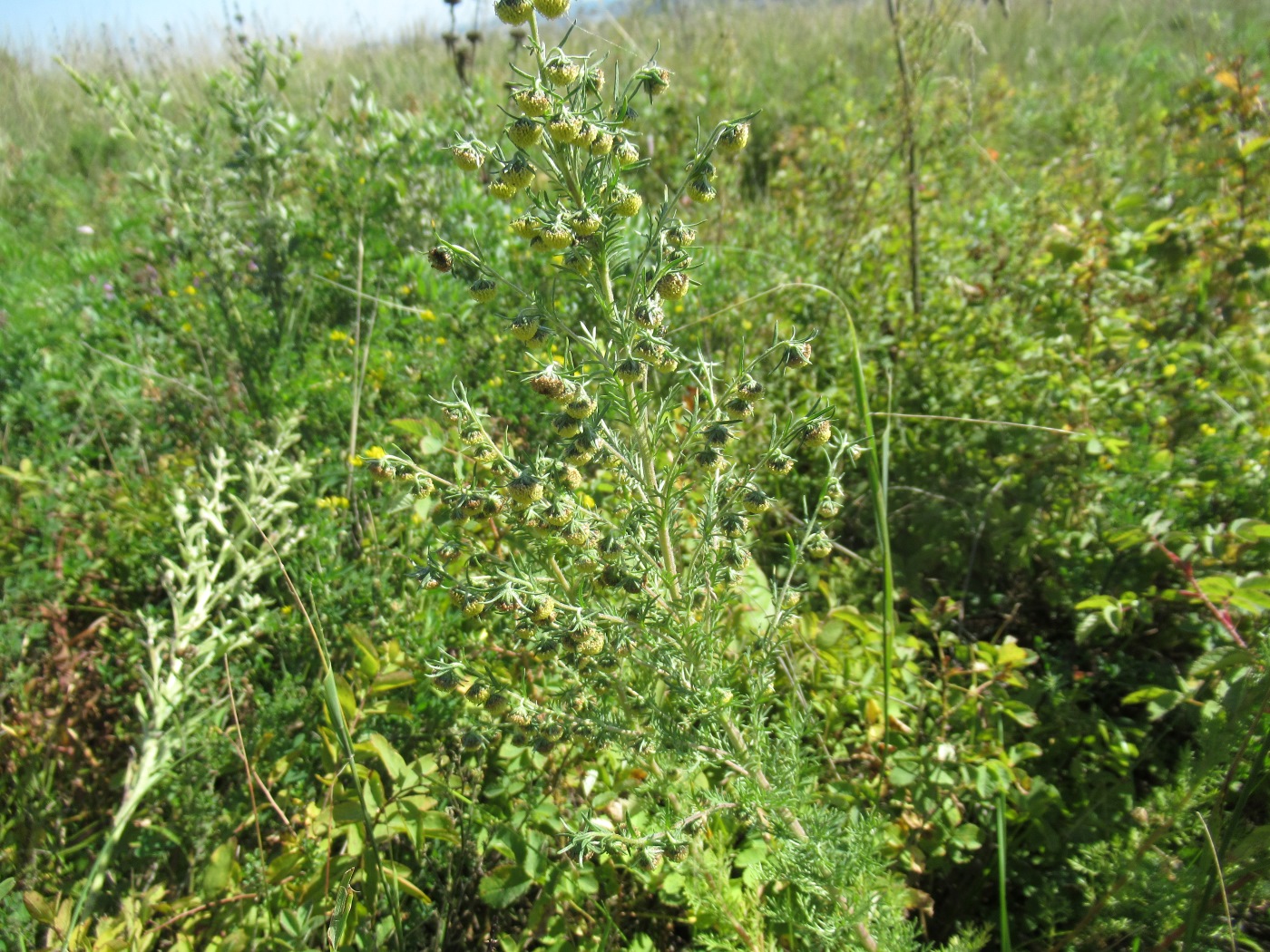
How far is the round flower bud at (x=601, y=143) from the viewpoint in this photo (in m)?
1.06

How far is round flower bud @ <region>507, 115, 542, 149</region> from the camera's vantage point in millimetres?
1041

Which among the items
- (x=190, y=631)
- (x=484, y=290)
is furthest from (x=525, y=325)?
(x=190, y=631)

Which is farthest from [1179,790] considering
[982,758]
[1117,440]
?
[1117,440]

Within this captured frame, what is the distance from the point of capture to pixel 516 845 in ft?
5.11

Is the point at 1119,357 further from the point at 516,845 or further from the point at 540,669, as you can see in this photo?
the point at 516,845

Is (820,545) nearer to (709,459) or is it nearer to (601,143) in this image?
(709,459)

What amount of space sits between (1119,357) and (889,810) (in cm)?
187

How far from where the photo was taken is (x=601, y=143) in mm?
1064

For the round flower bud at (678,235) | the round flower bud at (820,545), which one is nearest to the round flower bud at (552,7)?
the round flower bud at (678,235)

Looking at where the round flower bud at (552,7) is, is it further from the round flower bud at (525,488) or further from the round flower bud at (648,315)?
the round flower bud at (525,488)

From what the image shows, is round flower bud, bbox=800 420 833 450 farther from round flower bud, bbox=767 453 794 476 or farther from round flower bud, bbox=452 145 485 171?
round flower bud, bbox=452 145 485 171

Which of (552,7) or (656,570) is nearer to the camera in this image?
(552,7)

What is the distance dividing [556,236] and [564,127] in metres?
0.14

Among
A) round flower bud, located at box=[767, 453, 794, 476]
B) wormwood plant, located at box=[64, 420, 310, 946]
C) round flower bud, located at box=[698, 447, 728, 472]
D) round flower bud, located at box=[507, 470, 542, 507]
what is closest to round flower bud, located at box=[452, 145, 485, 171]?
round flower bud, located at box=[507, 470, 542, 507]
